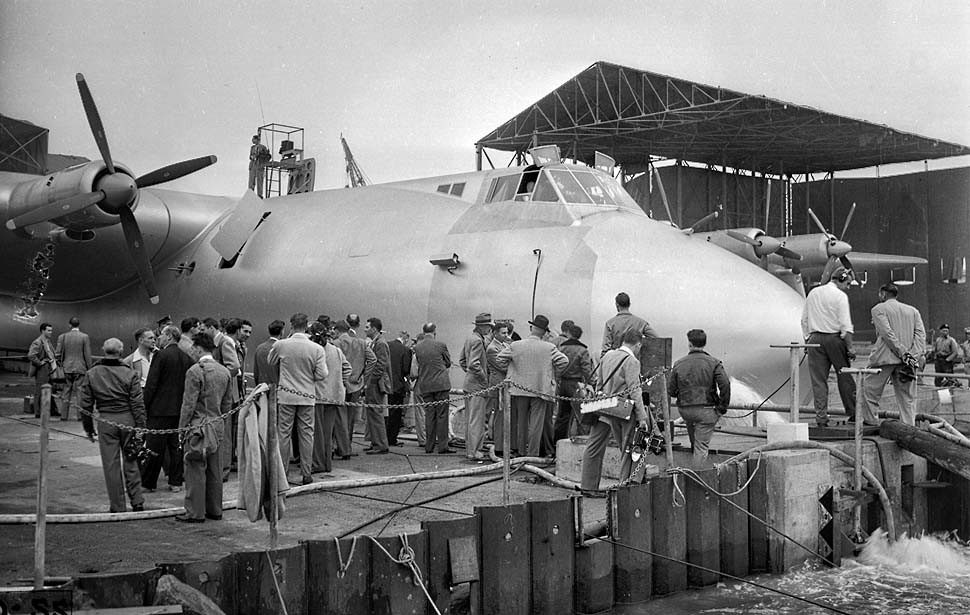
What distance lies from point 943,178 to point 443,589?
4760 centimetres

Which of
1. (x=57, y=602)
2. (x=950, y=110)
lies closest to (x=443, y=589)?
(x=57, y=602)

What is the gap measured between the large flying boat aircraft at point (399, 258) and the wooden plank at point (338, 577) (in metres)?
7.01

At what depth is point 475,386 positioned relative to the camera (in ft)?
38.0

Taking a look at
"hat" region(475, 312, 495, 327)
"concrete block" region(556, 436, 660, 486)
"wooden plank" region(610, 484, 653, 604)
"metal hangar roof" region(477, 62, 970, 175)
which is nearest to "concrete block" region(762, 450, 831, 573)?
"concrete block" region(556, 436, 660, 486)

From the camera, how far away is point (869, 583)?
8461 mm

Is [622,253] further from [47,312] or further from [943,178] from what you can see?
[943,178]

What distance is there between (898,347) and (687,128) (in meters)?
31.2

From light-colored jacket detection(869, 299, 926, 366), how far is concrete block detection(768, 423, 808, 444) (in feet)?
5.95

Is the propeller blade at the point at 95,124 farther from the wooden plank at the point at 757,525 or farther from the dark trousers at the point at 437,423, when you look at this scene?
the wooden plank at the point at 757,525

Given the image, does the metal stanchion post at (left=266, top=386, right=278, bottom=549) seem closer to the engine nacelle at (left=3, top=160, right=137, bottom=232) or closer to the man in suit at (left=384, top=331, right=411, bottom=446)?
the man in suit at (left=384, top=331, right=411, bottom=446)

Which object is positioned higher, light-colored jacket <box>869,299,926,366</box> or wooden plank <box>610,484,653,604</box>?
light-colored jacket <box>869,299,926,366</box>

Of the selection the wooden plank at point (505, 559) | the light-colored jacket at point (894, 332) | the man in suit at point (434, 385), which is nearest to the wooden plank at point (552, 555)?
the wooden plank at point (505, 559)

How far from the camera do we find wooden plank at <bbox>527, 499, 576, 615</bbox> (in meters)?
7.02

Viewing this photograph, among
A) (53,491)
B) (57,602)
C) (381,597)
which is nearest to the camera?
(57,602)
